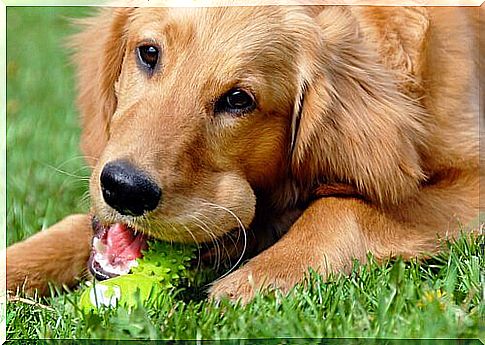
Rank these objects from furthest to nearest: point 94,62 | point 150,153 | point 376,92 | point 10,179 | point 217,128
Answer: point 10,179 → point 94,62 → point 376,92 → point 217,128 → point 150,153

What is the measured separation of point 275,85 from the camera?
2594mm

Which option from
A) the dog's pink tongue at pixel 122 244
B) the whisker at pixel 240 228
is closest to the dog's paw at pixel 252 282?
the whisker at pixel 240 228

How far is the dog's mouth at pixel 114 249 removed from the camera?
2.50 metres

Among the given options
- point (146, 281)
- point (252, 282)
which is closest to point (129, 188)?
point (146, 281)

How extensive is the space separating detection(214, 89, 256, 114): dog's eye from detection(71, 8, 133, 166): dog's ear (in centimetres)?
51

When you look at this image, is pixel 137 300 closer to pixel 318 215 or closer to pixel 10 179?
pixel 318 215

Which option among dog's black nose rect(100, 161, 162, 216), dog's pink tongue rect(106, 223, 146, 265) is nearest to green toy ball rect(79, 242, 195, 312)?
dog's pink tongue rect(106, 223, 146, 265)

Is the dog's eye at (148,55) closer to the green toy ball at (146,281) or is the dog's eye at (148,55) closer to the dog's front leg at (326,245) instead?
the green toy ball at (146,281)

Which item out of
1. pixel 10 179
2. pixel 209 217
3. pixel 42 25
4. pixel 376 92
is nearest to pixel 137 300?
pixel 209 217

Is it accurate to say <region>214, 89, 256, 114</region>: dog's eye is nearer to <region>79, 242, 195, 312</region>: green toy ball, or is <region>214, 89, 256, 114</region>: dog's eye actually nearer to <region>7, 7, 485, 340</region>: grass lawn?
<region>79, 242, 195, 312</region>: green toy ball

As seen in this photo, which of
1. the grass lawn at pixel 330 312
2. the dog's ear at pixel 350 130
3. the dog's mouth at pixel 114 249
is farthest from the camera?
the dog's ear at pixel 350 130

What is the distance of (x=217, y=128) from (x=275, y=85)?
0.23 metres

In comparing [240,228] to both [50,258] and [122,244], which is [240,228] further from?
→ [50,258]

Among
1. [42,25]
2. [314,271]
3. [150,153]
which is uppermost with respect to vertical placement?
[150,153]
